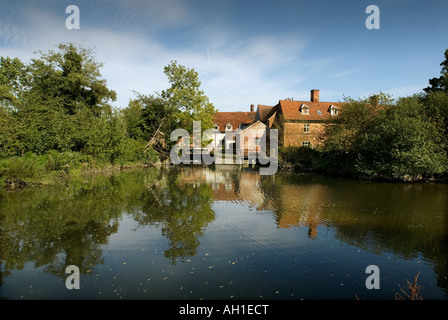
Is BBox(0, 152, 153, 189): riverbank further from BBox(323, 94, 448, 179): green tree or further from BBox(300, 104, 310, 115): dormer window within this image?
BBox(300, 104, 310, 115): dormer window

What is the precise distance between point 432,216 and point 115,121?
107 feet

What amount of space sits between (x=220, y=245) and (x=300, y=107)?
3877 cm

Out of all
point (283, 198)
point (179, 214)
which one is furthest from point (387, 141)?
point (179, 214)

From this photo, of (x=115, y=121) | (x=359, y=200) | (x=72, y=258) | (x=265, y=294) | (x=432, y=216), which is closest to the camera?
(x=265, y=294)

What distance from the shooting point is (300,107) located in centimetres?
4372

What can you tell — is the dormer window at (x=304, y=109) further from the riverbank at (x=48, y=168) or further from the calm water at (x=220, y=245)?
the calm water at (x=220, y=245)

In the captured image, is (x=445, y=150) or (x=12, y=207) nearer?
(x=12, y=207)

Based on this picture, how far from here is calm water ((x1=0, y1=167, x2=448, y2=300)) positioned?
246 inches

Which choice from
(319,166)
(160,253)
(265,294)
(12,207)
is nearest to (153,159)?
(319,166)

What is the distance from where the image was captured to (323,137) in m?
31.7

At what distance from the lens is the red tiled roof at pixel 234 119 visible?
Result: 204 ft

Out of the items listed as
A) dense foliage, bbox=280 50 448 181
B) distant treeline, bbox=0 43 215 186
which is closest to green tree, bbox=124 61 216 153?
distant treeline, bbox=0 43 215 186
